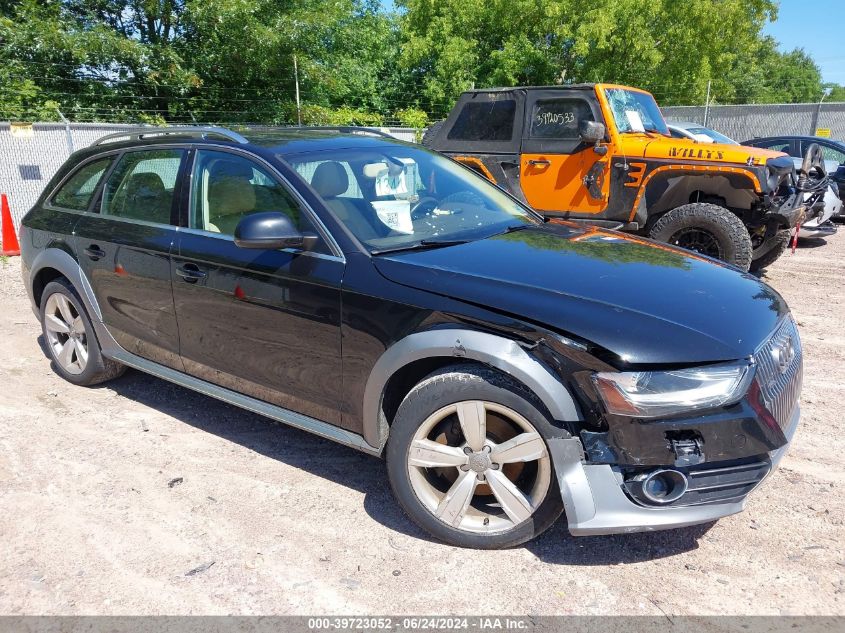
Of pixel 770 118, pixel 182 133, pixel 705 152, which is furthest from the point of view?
pixel 770 118

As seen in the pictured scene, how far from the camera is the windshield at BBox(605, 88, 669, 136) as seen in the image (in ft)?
25.3

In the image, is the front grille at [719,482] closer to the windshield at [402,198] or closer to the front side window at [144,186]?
the windshield at [402,198]

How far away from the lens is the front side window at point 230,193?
11.5 ft

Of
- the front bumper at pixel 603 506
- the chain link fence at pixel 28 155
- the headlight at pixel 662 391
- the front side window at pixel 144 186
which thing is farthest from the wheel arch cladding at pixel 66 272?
the chain link fence at pixel 28 155

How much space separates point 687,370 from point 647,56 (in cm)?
2444

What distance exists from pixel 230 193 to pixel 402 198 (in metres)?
0.92

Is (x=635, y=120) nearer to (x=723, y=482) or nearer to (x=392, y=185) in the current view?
(x=392, y=185)

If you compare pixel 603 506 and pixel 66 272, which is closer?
pixel 603 506

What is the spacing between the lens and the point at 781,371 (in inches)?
111

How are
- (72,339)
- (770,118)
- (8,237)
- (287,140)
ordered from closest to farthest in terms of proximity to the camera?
(287,140), (72,339), (8,237), (770,118)

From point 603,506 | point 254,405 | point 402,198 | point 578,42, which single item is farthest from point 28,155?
point 578,42

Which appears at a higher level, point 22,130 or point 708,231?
point 22,130

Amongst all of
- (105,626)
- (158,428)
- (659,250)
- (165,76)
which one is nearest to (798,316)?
(659,250)

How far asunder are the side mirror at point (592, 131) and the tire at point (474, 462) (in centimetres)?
523
